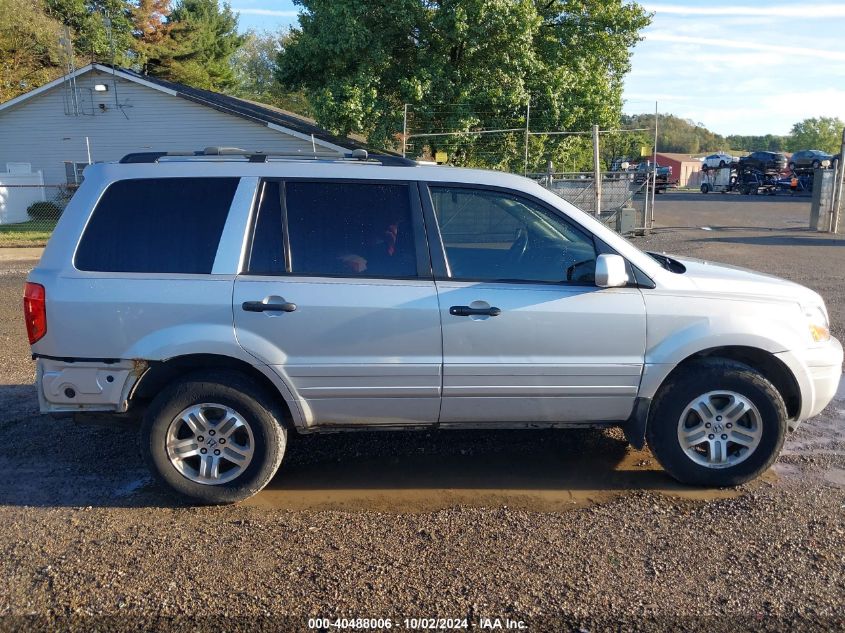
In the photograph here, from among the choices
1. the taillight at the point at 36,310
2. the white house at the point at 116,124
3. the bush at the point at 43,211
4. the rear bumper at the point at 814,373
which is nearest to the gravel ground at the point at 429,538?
the rear bumper at the point at 814,373

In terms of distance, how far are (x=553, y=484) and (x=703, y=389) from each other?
1.07 meters

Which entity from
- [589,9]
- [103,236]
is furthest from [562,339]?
[589,9]

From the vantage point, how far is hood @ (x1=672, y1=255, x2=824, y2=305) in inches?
174

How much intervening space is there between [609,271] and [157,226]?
8.56 ft

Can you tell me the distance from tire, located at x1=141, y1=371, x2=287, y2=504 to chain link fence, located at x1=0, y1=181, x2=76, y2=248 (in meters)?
19.5

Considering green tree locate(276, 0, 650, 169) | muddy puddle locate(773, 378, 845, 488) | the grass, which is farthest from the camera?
green tree locate(276, 0, 650, 169)

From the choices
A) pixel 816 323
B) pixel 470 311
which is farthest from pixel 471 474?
pixel 816 323

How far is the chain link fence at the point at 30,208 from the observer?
74.2ft

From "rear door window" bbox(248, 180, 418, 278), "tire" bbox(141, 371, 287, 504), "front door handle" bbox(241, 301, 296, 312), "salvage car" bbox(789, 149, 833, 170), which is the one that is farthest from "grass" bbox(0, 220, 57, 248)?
"salvage car" bbox(789, 149, 833, 170)

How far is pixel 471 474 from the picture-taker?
15.6 feet

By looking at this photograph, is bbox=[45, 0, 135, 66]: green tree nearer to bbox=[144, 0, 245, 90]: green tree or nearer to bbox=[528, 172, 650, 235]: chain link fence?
bbox=[144, 0, 245, 90]: green tree

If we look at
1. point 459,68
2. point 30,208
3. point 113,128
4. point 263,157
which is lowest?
point 30,208

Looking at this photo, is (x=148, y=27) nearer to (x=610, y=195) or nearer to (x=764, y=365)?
(x=610, y=195)

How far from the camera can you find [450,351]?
4223mm
